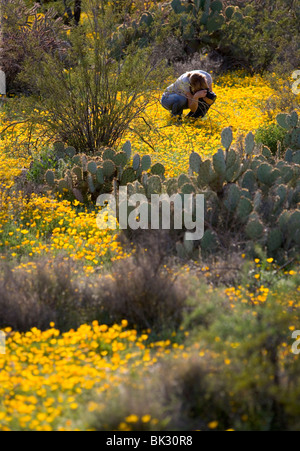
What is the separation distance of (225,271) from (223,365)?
156cm

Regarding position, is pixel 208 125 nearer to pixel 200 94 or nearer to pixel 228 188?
pixel 200 94

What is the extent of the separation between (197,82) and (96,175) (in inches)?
171

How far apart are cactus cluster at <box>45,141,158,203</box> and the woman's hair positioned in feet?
12.5

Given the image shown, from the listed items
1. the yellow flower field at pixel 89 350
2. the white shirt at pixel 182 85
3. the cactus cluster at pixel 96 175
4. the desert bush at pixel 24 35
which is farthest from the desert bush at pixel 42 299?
the desert bush at pixel 24 35

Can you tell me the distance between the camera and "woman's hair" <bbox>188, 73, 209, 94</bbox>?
10312mm

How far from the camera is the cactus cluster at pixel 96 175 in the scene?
22.4 ft

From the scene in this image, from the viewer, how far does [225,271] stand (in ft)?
15.7

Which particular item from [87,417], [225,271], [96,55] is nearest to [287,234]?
[225,271]

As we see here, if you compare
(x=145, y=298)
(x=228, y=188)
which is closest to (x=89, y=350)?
(x=145, y=298)

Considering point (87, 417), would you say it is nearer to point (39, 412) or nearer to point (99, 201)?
point (39, 412)

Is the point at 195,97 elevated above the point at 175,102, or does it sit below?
above

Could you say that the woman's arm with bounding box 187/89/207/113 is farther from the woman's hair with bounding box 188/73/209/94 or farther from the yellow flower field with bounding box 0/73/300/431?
the yellow flower field with bounding box 0/73/300/431

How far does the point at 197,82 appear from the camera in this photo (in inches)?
408

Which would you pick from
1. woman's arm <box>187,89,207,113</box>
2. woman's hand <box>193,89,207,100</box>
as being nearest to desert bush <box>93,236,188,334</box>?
woman's arm <box>187,89,207,113</box>
